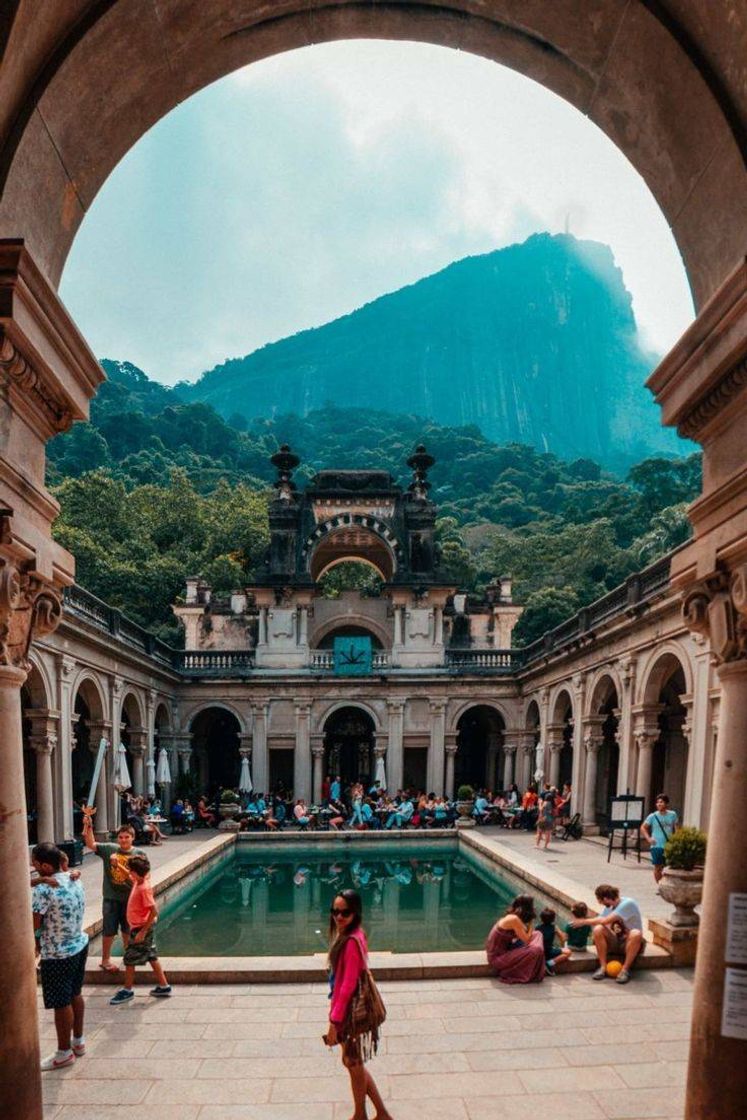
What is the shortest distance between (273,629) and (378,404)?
172691 millimetres

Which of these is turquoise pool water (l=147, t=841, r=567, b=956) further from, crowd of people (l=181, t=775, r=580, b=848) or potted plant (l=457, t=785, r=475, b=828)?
crowd of people (l=181, t=775, r=580, b=848)

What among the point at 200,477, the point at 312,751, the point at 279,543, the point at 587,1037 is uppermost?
the point at 200,477

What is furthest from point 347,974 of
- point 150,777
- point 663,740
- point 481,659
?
point 481,659

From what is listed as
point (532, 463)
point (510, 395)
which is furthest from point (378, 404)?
point (532, 463)

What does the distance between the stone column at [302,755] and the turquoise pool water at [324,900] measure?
8.74 m

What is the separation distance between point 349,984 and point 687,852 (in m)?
5.41

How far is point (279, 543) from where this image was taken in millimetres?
31328

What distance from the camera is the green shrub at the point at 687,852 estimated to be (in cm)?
893

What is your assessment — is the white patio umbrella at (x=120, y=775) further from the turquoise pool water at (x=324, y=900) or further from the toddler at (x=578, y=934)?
the toddler at (x=578, y=934)

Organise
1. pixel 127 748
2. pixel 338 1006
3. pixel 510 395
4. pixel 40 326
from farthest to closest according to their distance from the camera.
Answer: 1. pixel 510 395
2. pixel 127 748
3. pixel 338 1006
4. pixel 40 326

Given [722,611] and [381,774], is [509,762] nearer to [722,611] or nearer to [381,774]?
[381,774]

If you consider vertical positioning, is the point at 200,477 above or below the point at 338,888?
above

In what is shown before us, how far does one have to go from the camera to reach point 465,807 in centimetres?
2411

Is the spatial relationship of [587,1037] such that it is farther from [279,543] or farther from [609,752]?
[279,543]
